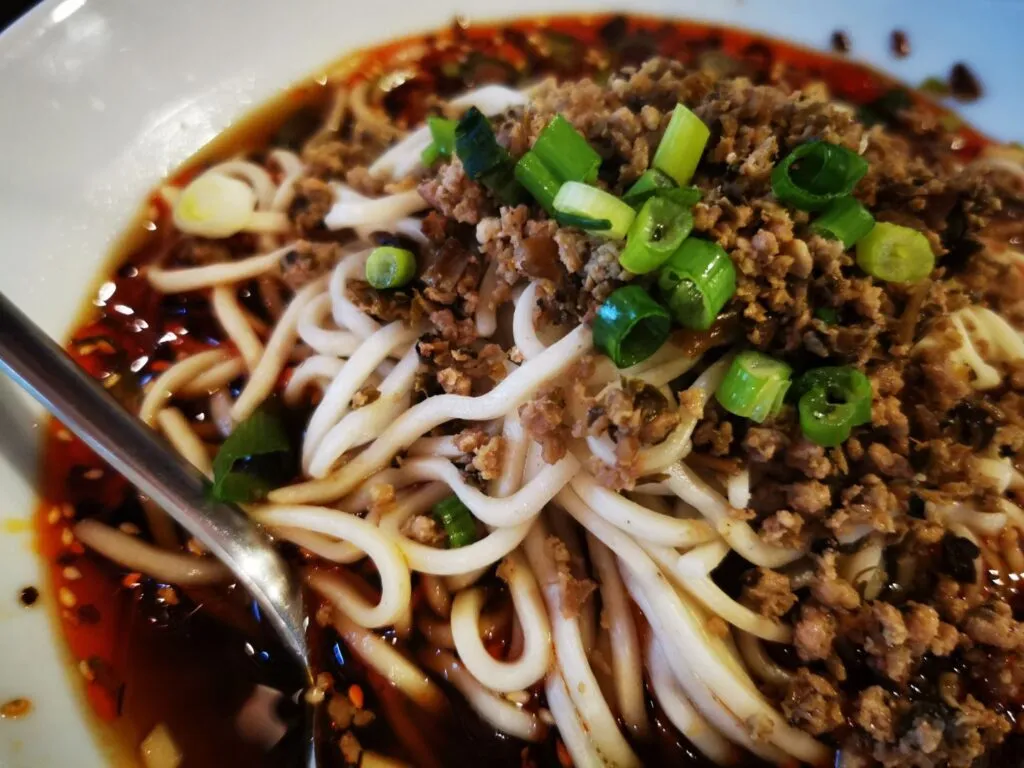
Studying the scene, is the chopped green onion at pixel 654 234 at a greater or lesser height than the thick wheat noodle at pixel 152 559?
greater

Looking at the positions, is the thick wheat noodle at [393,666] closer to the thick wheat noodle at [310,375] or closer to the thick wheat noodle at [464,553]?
the thick wheat noodle at [464,553]

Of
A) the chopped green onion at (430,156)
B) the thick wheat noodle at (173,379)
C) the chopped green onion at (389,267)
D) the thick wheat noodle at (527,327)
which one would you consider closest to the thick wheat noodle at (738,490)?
the thick wheat noodle at (527,327)

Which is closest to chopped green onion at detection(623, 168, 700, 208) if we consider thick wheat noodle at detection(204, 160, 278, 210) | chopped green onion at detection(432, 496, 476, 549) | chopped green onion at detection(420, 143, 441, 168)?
chopped green onion at detection(420, 143, 441, 168)

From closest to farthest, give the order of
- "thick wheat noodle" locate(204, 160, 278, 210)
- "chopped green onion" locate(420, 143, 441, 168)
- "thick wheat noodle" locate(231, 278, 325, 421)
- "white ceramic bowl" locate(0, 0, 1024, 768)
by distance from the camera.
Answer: "white ceramic bowl" locate(0, 0, 1024, 768), "thick wheat noodle" locate(231, 278, 325, 421), "chopped green onion" locate(420, 143, 441, 168), "thick wheat noodle" locate(204, 160, 278, 210)

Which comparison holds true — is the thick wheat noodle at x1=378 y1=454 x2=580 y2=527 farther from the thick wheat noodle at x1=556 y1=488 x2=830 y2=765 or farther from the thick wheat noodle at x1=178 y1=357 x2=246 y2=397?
the thick wheat noodle at x1=178 y1=357 x2=246 y2=397

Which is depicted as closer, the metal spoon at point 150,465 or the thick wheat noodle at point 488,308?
the metal spoon at point 150,465

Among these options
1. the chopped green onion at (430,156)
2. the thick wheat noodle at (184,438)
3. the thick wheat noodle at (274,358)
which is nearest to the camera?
the thick wheat noodle at (184,438)
